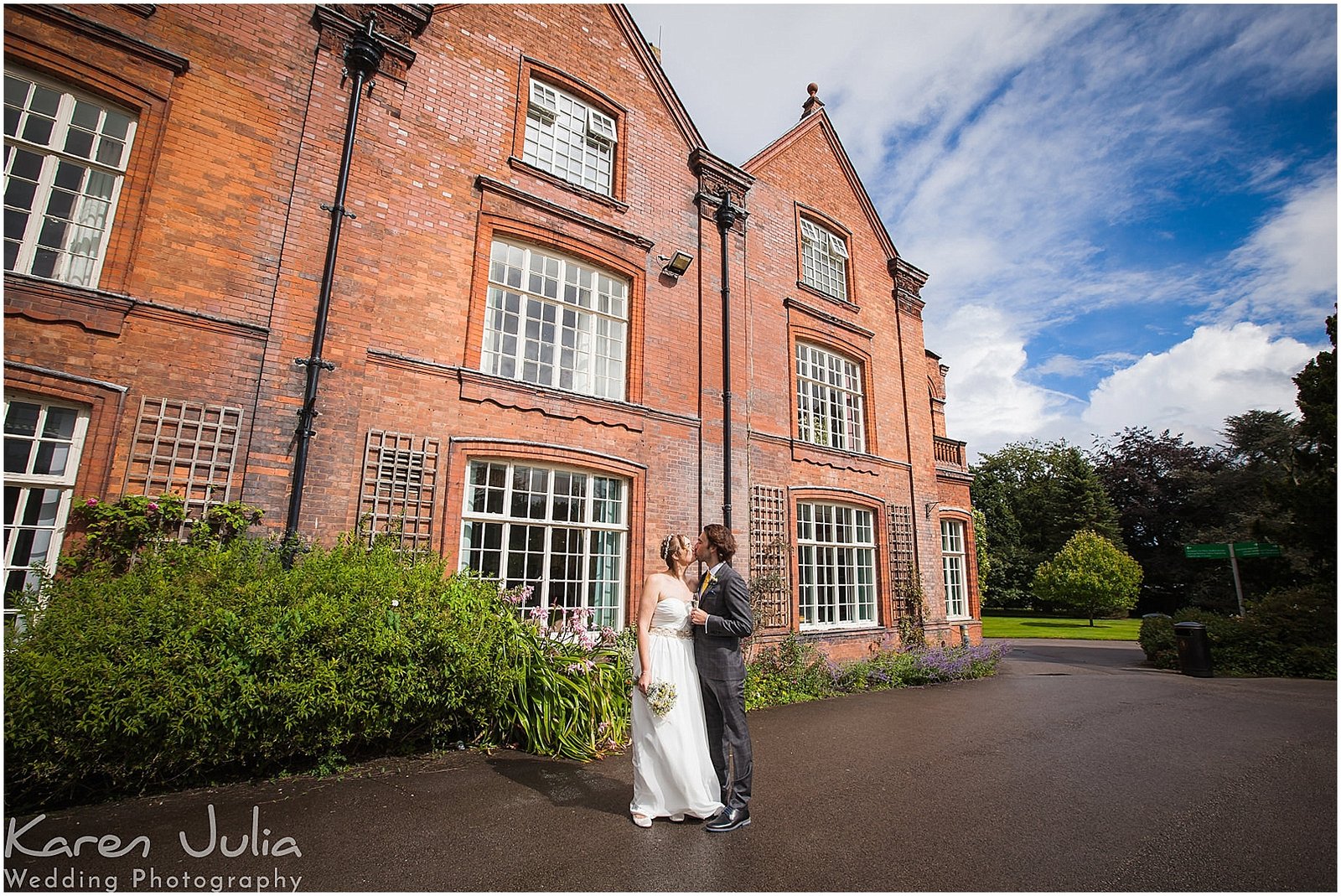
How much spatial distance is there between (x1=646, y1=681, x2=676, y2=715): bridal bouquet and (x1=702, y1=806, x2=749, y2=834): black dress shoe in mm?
739


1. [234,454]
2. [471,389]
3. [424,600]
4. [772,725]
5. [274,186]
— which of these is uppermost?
[274,186]

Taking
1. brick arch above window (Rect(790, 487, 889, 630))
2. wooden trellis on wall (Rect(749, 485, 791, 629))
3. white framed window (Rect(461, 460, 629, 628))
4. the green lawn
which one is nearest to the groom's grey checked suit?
white framed window (Rect(461, 460, 629, 628))

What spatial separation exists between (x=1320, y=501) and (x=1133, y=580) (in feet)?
66.3

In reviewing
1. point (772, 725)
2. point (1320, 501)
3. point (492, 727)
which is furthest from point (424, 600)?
point (1320, 501)

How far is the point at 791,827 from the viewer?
3959mm

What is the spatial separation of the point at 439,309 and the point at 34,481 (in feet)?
13.9

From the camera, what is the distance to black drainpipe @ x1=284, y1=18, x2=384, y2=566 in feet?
21.1

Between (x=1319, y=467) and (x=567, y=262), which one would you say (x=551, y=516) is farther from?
(x=1319, y=467)

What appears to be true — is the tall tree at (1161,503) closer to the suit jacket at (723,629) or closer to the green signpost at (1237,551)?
the green signpost at (1237,551)

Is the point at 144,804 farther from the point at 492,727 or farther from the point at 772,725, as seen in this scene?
the point at 772,725

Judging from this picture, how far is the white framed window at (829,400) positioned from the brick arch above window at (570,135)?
4.96m

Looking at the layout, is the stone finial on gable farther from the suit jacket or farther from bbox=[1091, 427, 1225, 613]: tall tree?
bbox=[1091, 427, 1225, 613]: tall tree

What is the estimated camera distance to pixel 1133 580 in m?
28.7

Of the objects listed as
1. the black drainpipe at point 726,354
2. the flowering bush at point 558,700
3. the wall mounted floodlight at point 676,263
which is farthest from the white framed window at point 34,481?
the black drainpipe at point 726,354
